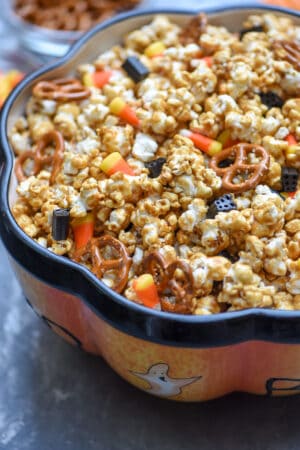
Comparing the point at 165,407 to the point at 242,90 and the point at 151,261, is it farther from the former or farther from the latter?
the point at 242,90

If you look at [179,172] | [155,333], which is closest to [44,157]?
[179,172]

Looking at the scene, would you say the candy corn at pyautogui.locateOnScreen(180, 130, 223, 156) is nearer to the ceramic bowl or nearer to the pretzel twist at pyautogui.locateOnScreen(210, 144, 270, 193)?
the pretzel twist at pyautogui.locateOnScreen(210, 144, 270, 193)

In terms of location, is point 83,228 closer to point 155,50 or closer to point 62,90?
point 62,90

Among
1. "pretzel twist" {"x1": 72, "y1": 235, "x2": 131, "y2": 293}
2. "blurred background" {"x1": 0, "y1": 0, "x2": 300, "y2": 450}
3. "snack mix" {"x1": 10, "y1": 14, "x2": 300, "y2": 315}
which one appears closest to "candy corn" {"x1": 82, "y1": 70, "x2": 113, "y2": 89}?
"snack mix" {"x1": 10, "y1": 14, "x2": 300, "y2": 315}

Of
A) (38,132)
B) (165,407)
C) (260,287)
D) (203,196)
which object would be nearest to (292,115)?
(203,196)

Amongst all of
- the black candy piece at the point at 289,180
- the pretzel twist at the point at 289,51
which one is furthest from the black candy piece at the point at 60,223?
the pretzel twist at the point at 289,51
